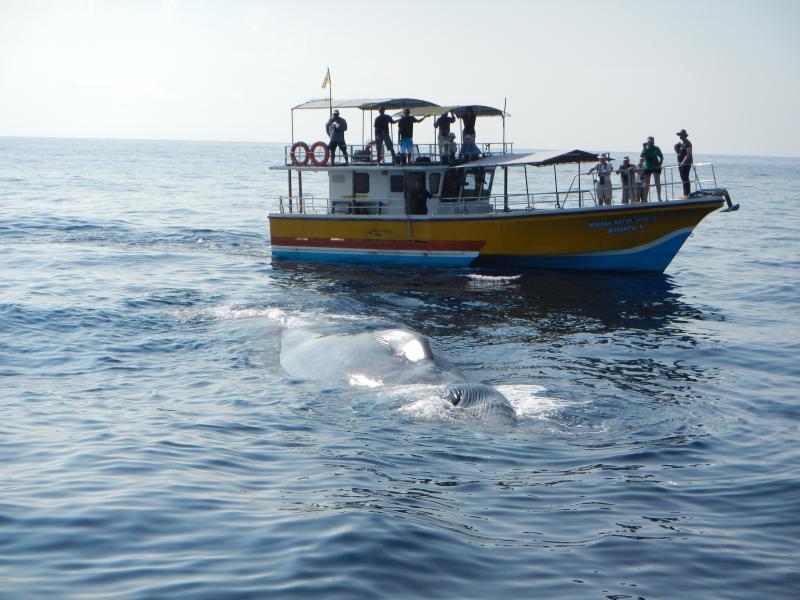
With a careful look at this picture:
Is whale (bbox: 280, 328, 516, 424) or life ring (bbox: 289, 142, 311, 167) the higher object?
life ring (bbox: 289, 142, 311, 167)

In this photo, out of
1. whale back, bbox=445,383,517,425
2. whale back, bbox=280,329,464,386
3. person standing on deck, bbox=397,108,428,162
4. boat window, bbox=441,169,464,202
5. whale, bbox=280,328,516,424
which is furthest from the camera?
boat window, bbox=441,169,464,202

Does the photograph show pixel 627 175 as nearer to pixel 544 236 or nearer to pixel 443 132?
pixel 544 236

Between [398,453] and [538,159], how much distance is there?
17.3m

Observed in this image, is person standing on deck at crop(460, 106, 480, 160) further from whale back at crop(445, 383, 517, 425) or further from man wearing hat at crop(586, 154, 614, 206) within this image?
whale back at crop(445, 383, 517, 425)

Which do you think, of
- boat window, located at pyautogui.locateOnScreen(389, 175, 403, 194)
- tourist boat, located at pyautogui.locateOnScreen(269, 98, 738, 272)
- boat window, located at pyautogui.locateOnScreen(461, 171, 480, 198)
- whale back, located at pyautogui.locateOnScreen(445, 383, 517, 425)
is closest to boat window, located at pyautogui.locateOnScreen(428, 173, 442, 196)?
tourist boat, located at pyautogui.locateOnScreen(269, 98, 738, 272)

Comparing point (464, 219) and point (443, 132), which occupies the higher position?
point (443, 132)

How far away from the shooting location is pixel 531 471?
957cm

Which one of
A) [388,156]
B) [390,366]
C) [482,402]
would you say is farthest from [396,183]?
[482,402]

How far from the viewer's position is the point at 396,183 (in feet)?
95.7

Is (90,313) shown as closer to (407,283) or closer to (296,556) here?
(407,283)

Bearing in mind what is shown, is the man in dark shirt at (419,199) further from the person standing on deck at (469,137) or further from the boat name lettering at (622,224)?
the boat name lettering at (622,224)

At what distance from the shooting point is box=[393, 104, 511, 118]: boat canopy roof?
2853 cm

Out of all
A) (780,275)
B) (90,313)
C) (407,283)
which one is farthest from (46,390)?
(780,275)

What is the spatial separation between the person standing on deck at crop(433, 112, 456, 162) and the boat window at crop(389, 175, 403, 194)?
1641 millimetres
